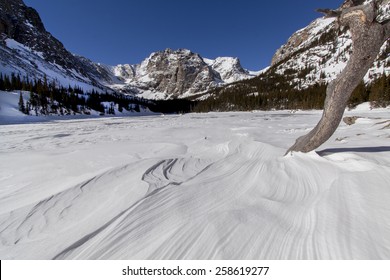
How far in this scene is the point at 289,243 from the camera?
7.14ft

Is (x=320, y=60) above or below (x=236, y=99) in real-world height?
above

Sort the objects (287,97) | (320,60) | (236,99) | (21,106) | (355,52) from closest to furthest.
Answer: (355,52) < (21,106) < (287,97) < (236,99) < (320,60)

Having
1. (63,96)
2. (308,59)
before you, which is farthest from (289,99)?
(63,96)

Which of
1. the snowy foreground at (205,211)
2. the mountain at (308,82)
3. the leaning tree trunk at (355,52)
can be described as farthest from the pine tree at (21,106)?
the mountain at (308,82)

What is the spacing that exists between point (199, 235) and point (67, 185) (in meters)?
2.90

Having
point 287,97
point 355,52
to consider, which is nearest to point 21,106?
point 355,52

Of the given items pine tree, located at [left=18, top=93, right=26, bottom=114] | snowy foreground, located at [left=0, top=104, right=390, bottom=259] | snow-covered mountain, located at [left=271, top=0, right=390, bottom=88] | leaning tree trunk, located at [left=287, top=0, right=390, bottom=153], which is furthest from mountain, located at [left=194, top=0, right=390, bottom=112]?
pine tree, located at [left=18, top=93, right=26, bottom=114]

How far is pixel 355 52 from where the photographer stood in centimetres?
366

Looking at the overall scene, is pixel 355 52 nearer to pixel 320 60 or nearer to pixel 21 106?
Answer: pixel 21 106

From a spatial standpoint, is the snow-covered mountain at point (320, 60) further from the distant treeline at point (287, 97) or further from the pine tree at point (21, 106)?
the pine tree at point (21, 106)
